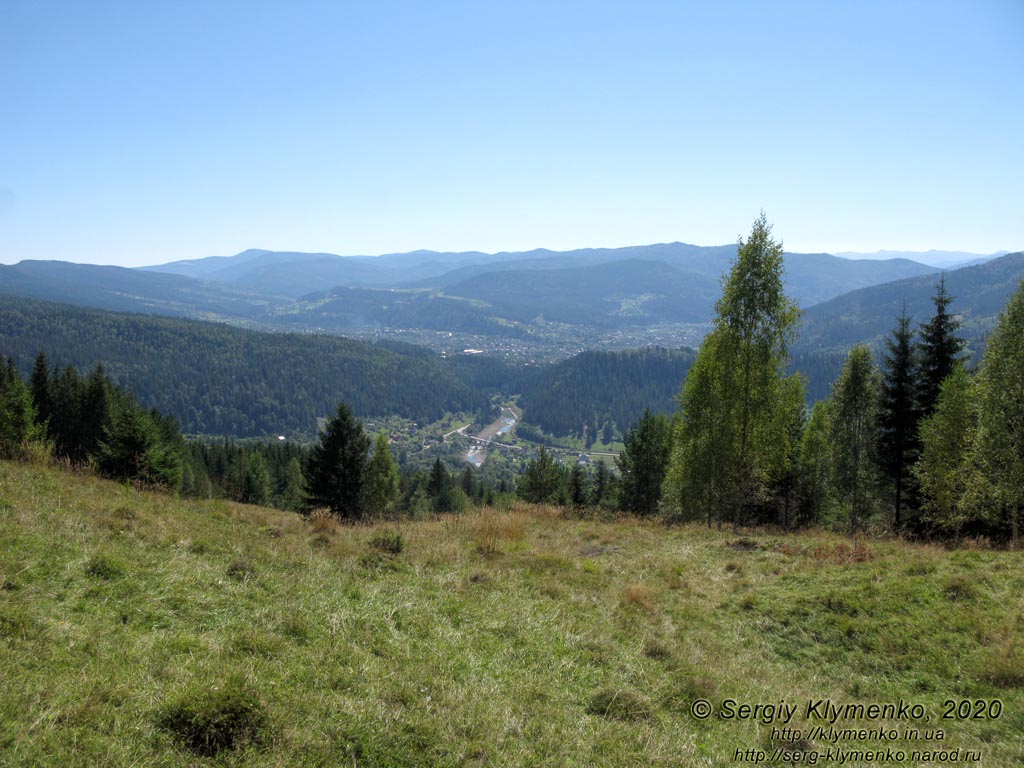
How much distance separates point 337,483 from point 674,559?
28.0m

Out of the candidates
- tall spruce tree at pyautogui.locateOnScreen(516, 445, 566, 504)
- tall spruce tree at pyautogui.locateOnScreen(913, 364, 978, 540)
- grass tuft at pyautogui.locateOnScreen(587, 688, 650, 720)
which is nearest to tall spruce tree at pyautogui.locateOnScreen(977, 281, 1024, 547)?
tall spruce tree at pyautogui.locateOnScreen(913, 364, 978, 540)

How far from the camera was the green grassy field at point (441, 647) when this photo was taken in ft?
14.9

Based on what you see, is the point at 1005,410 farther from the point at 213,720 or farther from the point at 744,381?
the point at 213,720

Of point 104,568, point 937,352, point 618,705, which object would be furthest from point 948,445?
point 104,568

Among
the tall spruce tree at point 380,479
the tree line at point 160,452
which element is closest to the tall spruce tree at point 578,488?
the tree line at point 160,452

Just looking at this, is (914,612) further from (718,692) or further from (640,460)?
(640,460)

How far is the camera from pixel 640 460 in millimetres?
45719

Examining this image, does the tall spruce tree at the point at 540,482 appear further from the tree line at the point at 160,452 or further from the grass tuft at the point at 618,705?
the grass tuft at the point at 618,705

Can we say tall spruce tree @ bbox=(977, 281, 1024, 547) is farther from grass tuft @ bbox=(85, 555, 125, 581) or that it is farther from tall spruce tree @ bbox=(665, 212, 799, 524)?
grass tuft @ bbox=(85, 555, 125, 581)

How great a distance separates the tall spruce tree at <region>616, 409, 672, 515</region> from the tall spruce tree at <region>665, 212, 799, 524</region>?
2376cm

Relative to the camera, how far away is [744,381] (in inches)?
771

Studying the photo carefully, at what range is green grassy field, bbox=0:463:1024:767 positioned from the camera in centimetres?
453

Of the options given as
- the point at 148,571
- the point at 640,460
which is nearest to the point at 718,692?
the point at 148,571

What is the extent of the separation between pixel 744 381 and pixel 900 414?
1218 cm
